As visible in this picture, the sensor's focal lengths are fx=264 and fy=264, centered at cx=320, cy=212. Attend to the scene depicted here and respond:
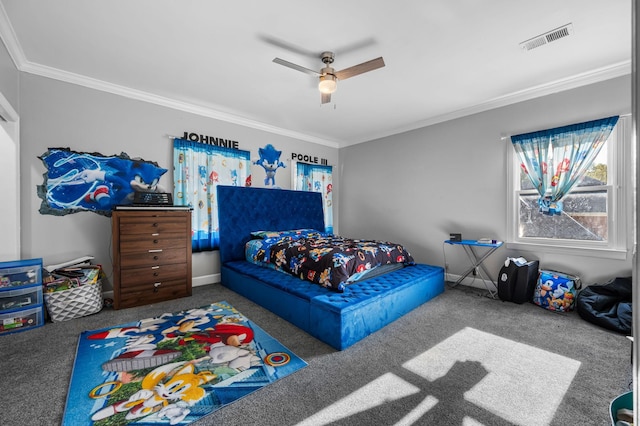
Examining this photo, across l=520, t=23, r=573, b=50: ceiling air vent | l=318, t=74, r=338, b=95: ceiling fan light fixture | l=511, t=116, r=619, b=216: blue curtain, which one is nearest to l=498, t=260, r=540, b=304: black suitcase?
l=511, t=116, r=619, b=216: blue curtain

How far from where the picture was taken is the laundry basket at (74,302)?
263 cm

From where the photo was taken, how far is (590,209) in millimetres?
3072

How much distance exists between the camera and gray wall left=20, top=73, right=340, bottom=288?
9.34 feet

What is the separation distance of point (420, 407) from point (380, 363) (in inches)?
17.7

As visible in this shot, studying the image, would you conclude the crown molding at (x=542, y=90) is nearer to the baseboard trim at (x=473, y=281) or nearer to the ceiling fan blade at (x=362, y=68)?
the ceiling fan blade at (x=362, y=68)

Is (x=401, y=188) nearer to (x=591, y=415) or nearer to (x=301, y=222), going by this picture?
(x=301, y=222)

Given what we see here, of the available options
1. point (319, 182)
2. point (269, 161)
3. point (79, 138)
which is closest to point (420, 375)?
point (269, 161)

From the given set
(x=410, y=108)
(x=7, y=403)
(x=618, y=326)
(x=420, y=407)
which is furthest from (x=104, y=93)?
(x=618, y=326)

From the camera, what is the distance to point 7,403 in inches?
60.7

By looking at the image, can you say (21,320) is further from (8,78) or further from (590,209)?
(590,209)

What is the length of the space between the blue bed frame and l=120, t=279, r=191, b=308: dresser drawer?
63cm

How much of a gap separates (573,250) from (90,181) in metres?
5.78

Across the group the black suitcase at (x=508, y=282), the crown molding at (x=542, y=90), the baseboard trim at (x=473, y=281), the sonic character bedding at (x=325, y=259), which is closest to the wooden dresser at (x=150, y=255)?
the sonic character bedding at (x=325, y=259)

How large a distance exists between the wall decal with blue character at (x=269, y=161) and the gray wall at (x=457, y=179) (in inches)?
69.0
